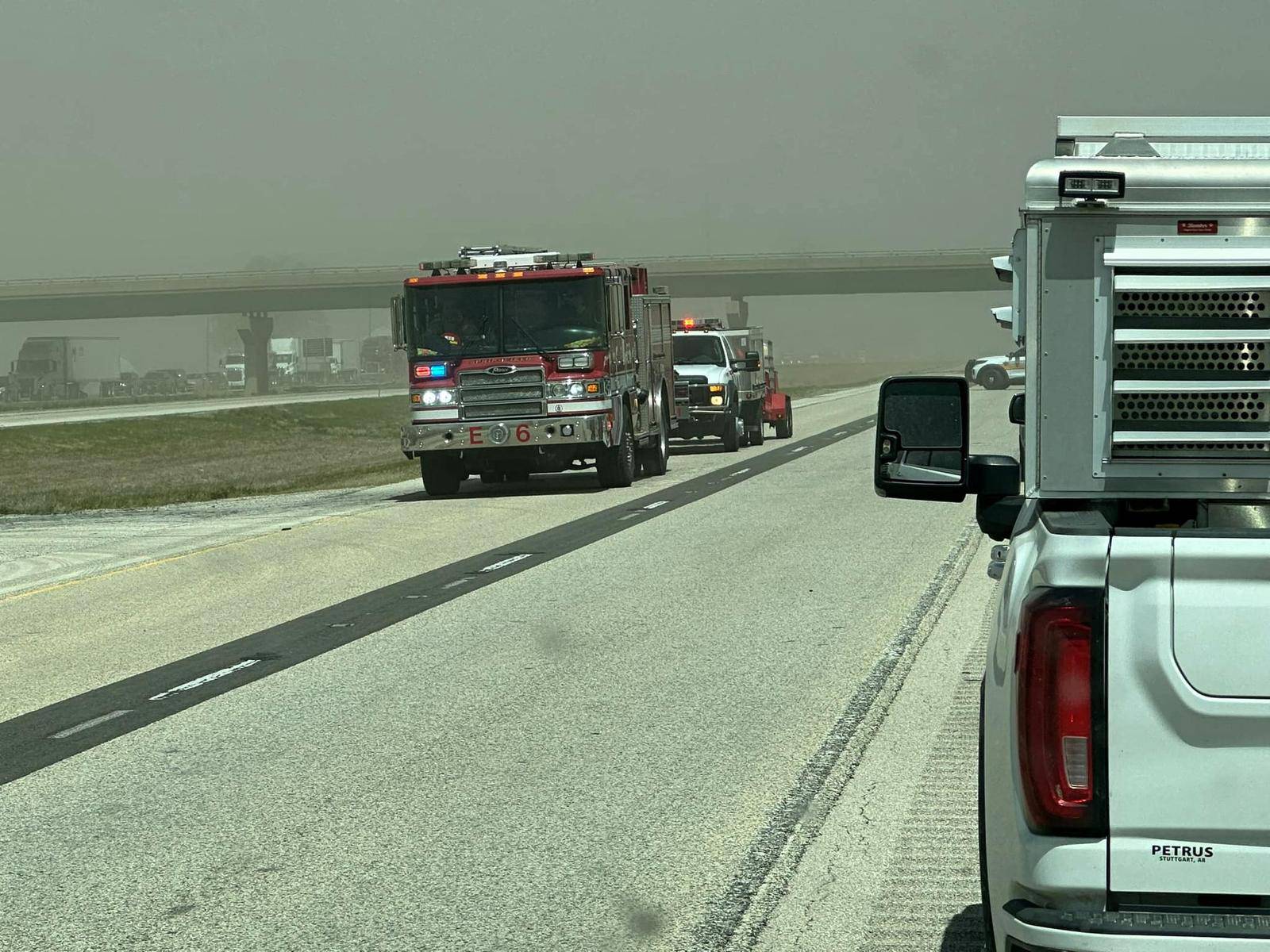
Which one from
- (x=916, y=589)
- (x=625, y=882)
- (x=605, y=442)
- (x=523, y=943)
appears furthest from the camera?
(x=605, y=442)

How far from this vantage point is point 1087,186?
3.74 m

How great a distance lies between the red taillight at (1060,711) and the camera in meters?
3.38

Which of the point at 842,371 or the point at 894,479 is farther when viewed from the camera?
the point at 842,371

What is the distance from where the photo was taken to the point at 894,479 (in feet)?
15.7

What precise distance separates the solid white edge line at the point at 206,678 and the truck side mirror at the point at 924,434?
18.9 feet

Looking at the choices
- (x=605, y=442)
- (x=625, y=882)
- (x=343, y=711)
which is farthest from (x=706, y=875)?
(x=605, y=442)

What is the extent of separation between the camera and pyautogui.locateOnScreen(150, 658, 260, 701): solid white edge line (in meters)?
9.46

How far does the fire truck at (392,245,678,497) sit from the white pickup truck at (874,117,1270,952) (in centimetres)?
1844

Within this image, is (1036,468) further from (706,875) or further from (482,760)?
(482,760)

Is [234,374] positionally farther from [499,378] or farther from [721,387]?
[499,378]

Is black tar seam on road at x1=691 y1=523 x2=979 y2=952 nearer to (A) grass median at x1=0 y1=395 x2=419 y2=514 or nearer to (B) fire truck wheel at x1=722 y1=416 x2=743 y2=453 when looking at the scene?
(A) grass median at x1=0 y1=395 x2=419 y2=514

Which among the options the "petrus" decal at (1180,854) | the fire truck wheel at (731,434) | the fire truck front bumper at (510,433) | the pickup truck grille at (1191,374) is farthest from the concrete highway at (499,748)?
the fire truck wheel at (731,434)

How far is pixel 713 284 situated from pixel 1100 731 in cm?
11079

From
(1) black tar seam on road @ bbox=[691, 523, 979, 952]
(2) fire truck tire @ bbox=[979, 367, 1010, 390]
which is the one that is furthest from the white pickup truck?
(2) fire truck tire @ bbox=[979, 367, 1010, 390]
